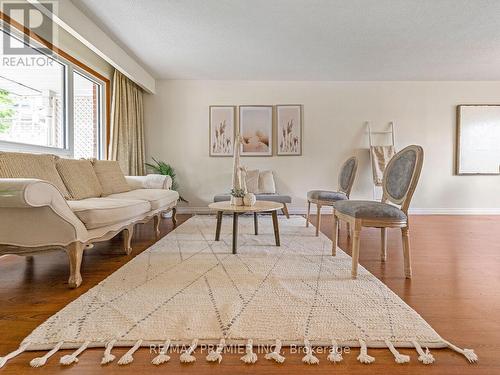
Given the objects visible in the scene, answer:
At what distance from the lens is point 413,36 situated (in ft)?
10.5

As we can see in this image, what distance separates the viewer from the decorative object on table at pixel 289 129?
4801mm

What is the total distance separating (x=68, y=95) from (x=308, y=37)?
2.87 meters

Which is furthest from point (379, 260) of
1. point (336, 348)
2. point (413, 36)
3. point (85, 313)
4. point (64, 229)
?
point (413, 36)

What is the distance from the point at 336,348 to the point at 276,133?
13.3 feet

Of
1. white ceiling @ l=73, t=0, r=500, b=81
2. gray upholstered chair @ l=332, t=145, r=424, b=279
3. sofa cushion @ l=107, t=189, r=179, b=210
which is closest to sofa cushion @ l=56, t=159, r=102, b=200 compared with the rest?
sofa cushion @ l=107, t=189, r=179, b=210

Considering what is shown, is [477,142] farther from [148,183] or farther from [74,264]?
[74,264]

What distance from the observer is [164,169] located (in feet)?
15.1

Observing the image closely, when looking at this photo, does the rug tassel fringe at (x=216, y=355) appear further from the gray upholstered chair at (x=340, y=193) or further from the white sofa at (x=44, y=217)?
the gray upholstered chair at (x=340, y=193)

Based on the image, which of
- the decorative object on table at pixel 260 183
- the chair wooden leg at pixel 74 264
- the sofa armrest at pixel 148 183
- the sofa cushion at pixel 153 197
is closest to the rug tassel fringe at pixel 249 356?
the chair wooden leg at pixel 74 264

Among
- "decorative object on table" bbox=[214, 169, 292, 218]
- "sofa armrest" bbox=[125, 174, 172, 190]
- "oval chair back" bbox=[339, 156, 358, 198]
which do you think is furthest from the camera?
"decorative object on table" bbox=[214, 169, 292, 218]

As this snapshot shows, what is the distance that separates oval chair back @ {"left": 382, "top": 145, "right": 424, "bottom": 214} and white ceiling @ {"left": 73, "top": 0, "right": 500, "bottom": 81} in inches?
62.8

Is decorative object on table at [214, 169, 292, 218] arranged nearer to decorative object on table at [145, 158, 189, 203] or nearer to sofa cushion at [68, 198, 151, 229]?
decorative object on table at [145, 158, 189, 203]

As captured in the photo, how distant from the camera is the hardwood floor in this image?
3.19ft

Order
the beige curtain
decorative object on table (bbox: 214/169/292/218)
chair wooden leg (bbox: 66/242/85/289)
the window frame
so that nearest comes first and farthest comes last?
chair wooden leg (bbox: 66/242/85/289), the window frame, the beige curtain, decorative object on table (bbox: 214/169/292/218)
